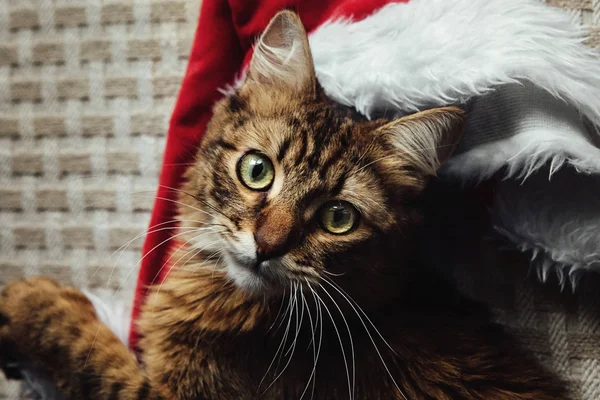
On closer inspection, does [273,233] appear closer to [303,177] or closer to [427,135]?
[303,177]

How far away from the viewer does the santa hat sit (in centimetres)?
71

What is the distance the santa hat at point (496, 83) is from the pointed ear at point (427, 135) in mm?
51

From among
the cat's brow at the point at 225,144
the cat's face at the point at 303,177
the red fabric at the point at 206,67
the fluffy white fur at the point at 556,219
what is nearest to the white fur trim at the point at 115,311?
the red fabric at the point at 206,67

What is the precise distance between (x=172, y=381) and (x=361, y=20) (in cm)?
65

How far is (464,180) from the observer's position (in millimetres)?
805

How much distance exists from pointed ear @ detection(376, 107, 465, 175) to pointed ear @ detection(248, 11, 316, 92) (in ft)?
0.48

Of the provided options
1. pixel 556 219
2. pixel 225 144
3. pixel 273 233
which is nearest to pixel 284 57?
pixel 225 144

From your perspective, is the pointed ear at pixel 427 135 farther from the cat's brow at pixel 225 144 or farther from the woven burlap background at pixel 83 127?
the woven burlap background at pixel 83 127

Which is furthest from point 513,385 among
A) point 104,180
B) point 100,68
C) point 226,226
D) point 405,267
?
point 100,68

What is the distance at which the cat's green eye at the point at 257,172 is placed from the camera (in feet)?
2.38

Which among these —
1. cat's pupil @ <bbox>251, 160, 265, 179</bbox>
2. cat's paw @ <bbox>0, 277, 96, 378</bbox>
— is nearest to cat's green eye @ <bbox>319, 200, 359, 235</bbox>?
cat's pupil @ <bbox>251, 160, 265, 179</bbox>

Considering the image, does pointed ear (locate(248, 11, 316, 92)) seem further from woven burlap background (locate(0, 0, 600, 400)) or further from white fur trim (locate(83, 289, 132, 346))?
white fur trim (locate(83, 289, 132, 346))

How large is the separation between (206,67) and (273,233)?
1.29ft

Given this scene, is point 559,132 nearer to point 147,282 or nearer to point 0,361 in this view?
point 147,282
